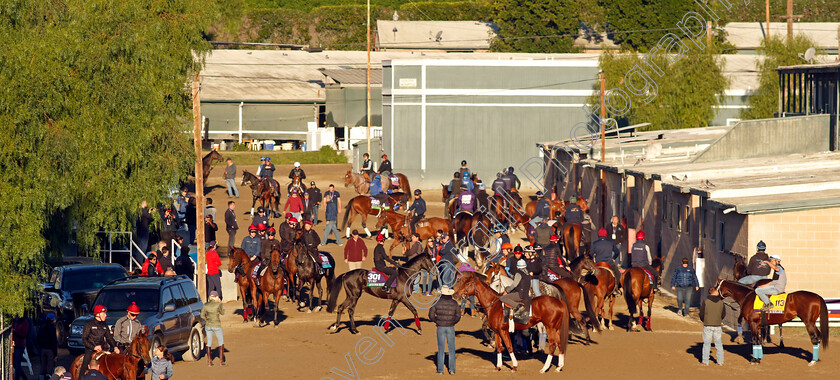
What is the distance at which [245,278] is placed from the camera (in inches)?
901

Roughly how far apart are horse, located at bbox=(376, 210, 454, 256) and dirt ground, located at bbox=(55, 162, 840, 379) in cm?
609

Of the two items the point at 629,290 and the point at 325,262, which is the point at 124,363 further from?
the point at 629,290

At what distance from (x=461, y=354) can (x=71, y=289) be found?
8.21 meters

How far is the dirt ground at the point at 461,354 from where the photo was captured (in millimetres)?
18078

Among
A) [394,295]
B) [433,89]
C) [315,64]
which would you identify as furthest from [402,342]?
[315,64]

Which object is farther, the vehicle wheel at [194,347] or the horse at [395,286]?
the horse at [395,286]

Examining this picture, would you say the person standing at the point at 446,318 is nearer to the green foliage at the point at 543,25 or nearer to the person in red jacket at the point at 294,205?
the person in red jacket at the point at 294,205

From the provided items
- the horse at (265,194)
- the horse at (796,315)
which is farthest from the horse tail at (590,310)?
the horse at (265,194)

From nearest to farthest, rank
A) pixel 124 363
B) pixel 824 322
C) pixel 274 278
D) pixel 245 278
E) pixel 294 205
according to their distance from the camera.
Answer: pixel 124 363, pixel 824 322, pixel 274 278, pixel 245 278, pixel 294 205

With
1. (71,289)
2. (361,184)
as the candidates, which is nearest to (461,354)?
(71,289)

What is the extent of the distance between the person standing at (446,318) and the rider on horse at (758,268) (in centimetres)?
571

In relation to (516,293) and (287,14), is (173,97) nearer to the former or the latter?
(516,293)

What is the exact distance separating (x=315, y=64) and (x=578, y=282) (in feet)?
172

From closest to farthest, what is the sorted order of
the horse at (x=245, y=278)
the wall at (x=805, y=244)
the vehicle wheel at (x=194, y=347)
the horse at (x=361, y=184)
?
the vehicle wheel at (x=194, y=347)
the wall at (x=805, y=244)
the horse at (x=245, y=278)
the horse at (x=361, y=184)
